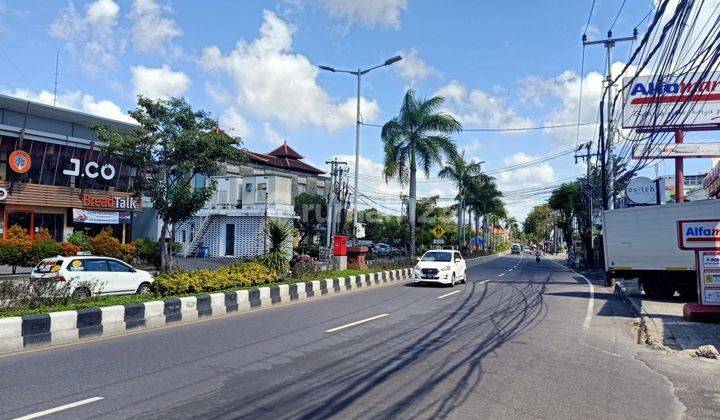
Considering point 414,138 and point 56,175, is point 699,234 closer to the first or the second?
point 414,138

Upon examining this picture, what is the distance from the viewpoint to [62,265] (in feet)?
46.4

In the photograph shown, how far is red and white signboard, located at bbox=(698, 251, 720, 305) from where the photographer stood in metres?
12.0

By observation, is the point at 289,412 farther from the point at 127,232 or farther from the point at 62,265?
the point at 127,232

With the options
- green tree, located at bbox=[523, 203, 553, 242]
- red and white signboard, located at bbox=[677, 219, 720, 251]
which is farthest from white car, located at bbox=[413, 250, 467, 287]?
green tree, located at bbox=[523, 203, 553, 242]

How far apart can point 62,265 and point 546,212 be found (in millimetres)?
96032

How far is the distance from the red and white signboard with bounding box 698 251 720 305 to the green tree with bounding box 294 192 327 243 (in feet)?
125

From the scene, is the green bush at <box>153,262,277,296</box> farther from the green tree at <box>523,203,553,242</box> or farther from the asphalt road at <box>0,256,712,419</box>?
the green tree at <box>523,203,553,242</box>

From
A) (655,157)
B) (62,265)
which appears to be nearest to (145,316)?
(62,265)

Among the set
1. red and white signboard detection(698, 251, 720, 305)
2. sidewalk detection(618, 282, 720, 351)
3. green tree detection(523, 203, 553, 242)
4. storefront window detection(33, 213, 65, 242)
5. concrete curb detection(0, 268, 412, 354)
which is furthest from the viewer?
green tree detection(523, 203, 553, 242)

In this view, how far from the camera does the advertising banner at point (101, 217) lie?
1267 inches

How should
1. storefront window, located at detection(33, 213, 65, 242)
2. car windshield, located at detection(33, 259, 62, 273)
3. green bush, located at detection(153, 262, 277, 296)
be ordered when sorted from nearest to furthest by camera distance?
green bush, located at detection(153, 262, 277, 296), car windshield, located at detection(33, 259, 62, 273), storefront window, located at detection(33, 213, 65, 242)

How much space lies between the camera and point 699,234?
12312 millimetres

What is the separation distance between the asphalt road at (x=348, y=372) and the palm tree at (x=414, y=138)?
20.8 metres

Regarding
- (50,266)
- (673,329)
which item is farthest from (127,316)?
(673,329)
